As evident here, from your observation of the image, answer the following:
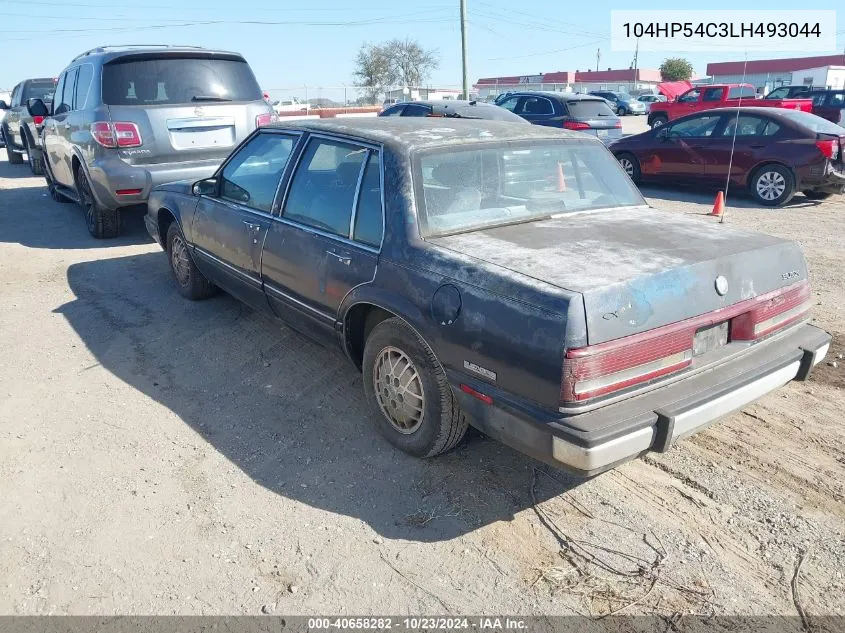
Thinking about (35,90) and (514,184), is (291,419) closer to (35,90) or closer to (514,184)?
(514,184)

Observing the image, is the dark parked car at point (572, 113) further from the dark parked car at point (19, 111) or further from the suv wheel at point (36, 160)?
the dark parked car at point (19, 111)

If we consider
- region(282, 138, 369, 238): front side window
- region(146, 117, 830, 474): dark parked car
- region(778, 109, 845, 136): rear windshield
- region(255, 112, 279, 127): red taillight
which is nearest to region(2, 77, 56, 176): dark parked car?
region(255, 112, 279, 127): red taillight

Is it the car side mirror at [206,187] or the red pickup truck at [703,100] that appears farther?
the red pickup truck at [703,100]

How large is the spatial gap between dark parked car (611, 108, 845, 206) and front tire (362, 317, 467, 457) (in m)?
7.87

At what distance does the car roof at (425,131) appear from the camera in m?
3.75

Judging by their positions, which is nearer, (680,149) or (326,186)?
(326,186)

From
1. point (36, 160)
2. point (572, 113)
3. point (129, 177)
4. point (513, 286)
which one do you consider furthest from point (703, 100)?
point (513, 286)

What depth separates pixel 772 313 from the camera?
3.29m

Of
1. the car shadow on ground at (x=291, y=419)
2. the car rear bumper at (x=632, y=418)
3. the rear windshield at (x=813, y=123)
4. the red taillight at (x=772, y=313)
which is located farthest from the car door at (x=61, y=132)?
the rear windshield at (x=813, y=123)

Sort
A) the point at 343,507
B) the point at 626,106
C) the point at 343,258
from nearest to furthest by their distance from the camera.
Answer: the point at 343,507, the point at 343,258, the point at 626,106

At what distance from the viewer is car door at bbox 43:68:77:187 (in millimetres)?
8516

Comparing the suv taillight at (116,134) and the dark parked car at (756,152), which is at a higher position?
the suv taillight at (116,134)

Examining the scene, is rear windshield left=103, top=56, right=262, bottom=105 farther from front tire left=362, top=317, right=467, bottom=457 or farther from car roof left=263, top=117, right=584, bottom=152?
front tire left=362, top=317, right=467, bottom=457

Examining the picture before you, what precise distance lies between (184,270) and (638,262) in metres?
4.30
